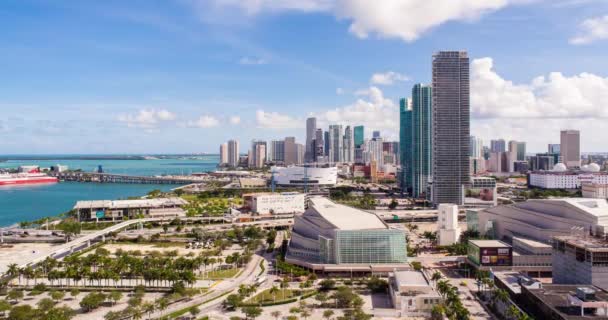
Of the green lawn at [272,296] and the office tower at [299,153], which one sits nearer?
the green lawn at [272,296]

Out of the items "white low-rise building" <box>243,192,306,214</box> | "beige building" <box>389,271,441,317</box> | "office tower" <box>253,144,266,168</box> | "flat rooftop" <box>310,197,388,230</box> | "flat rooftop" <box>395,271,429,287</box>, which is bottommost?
"beige building" <box>389,271,441,317</box>

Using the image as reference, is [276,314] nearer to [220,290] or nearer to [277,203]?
[220,290]

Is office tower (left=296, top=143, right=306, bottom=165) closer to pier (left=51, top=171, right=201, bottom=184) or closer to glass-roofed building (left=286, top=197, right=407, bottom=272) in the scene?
pier (left=51, top=171, right=201, bottom=184)

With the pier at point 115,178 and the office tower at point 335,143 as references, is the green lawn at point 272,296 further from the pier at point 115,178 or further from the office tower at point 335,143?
the office tower at point 335,143

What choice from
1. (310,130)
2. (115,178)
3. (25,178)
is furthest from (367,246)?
(310,130)

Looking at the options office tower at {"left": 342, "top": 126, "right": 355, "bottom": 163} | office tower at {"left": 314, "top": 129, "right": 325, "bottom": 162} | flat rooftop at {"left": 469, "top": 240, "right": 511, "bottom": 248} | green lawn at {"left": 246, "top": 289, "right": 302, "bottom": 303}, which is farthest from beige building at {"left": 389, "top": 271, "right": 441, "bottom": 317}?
office tower at {"left": 342, "top": 126, "right": 355, "bottom": 163}

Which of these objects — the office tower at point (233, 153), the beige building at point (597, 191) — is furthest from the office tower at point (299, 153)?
the beige building at point (597, 191)

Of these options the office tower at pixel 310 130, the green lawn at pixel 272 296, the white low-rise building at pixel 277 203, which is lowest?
the green lawn at pixel 272 296
